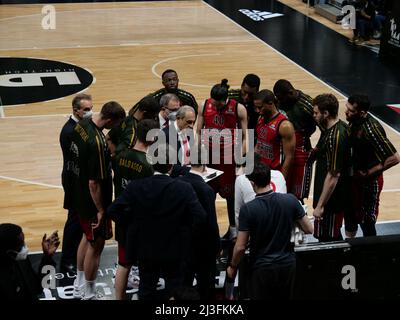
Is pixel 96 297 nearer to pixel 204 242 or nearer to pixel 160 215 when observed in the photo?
pixel 204 242

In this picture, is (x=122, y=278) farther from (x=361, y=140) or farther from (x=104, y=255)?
(x=361, y=140)

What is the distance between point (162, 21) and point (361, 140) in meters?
13.0

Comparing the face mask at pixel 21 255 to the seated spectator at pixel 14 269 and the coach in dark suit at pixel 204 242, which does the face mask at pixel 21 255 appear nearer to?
the seated spectator at pixel 14 269

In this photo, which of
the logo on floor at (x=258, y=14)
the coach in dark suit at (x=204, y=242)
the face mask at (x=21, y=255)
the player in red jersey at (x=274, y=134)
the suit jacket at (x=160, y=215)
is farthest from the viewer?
the logo on floor at (x=258, y=14)

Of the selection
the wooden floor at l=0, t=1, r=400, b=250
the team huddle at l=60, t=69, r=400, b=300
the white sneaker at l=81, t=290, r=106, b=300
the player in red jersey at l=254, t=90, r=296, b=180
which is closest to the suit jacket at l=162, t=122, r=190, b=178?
the team huddle at l=60, t=69, r=400, b=300

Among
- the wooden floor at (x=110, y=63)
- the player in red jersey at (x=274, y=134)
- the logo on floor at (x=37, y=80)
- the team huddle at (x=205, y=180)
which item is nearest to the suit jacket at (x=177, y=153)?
the team huddle at (x=205, y=180)

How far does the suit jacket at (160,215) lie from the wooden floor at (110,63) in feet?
9.99

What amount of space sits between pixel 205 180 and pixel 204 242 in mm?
686

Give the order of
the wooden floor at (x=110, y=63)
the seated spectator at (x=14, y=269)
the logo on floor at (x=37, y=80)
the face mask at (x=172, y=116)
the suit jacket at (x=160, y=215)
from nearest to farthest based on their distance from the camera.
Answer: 1. the seated spectator at (x=14, y=269)
2. the suit jacket at (x=160, y=215)
3. the face mask at (x=172, y=116)
4. the wooden floor at (x=110, y=63)
5. the logo on floor at (x=37, y=80)

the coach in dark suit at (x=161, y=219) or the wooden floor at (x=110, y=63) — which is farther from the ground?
the coach in dark suit at (x=161, y=219)

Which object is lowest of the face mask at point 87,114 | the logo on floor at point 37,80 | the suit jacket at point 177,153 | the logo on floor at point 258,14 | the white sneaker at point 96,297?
the logo on floor at point 37,80

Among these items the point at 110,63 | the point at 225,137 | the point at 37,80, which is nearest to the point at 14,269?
the point at 225,137

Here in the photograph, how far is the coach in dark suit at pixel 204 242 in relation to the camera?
622cm

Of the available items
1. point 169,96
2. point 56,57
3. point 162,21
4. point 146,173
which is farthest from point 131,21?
point 146,173
